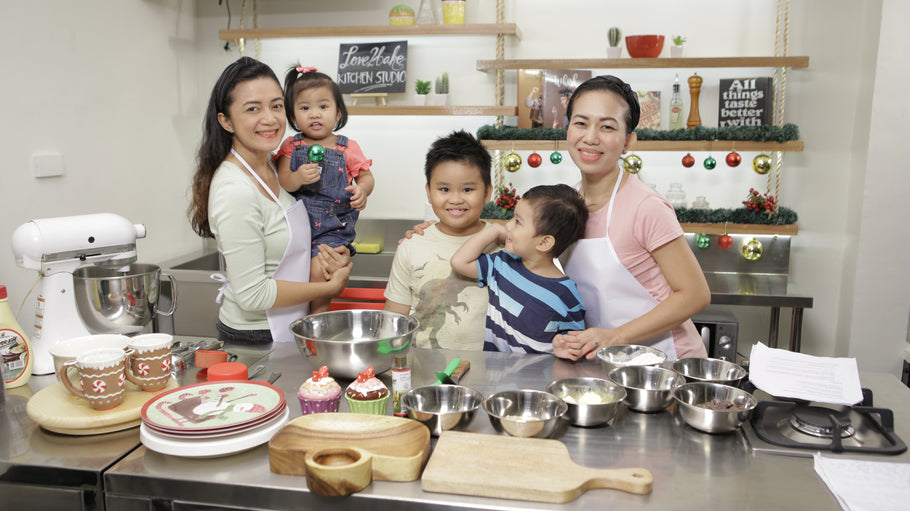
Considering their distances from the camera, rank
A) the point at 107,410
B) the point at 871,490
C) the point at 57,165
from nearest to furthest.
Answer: the point at 871,490
the point at 107,410
the point at 57,165

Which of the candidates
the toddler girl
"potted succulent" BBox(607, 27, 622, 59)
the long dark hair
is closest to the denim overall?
the toddler girl

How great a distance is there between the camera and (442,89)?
3.39 meters

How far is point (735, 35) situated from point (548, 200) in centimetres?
199

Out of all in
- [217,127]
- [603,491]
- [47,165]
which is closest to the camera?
[603,491]

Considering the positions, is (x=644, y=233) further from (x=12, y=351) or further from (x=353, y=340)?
(x=12, y=351)

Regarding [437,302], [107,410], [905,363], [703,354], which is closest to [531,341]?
[437,302]

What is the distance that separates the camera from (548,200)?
73.8 inches

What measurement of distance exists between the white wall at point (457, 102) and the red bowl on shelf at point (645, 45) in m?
0.24

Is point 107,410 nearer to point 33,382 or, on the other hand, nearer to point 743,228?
point 33,382

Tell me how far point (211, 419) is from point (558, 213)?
1.03 meters

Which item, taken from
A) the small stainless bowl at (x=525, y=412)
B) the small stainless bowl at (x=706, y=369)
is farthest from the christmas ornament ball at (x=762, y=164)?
the small stainless bowl at (x=525, y=412)

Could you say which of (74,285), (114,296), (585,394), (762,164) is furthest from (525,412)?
(762,164)

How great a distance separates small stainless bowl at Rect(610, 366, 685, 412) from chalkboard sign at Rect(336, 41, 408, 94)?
2.34 m

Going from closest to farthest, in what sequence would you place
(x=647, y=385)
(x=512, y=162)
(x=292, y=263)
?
(x=647, y=385), (x=292, y=263), (x=512, y=162)
